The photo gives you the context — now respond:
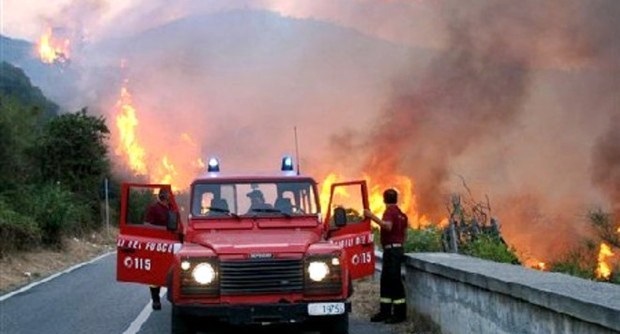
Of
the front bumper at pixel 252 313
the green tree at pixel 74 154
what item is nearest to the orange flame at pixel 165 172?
the green tree at pixel 74 154

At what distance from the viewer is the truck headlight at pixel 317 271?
839 cm

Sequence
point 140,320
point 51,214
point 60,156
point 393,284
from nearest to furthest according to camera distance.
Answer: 1. point 393,284
2. point 140,320
3. point 51,214
4. point 60,156

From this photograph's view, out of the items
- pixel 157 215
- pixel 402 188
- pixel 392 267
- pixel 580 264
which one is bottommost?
pixel 580 264

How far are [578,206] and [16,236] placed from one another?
27.9 metres

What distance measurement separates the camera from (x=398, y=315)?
10.3 metres

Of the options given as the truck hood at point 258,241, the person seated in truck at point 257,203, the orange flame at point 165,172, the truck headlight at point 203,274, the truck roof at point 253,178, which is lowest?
the truck headlight at point 203,274

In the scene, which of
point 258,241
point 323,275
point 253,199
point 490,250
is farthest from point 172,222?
point 490,250

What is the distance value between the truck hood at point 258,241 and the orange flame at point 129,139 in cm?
4107

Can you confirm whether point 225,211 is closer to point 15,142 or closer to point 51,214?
point 51,214

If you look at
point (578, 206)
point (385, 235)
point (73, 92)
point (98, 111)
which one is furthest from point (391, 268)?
point (73, 92)

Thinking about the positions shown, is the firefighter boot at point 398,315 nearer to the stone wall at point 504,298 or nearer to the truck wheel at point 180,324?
the stone wall at point 504,298

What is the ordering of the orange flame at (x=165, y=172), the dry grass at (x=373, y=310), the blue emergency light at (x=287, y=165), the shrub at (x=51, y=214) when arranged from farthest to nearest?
the orange flame at (x=165, y=172)
the shrub at (x=51, y=214)
the blue emergency light at (x=287, y=165)
the dry grass at (x=373, y=310)

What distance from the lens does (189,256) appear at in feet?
27.4

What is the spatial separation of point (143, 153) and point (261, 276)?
143ft
